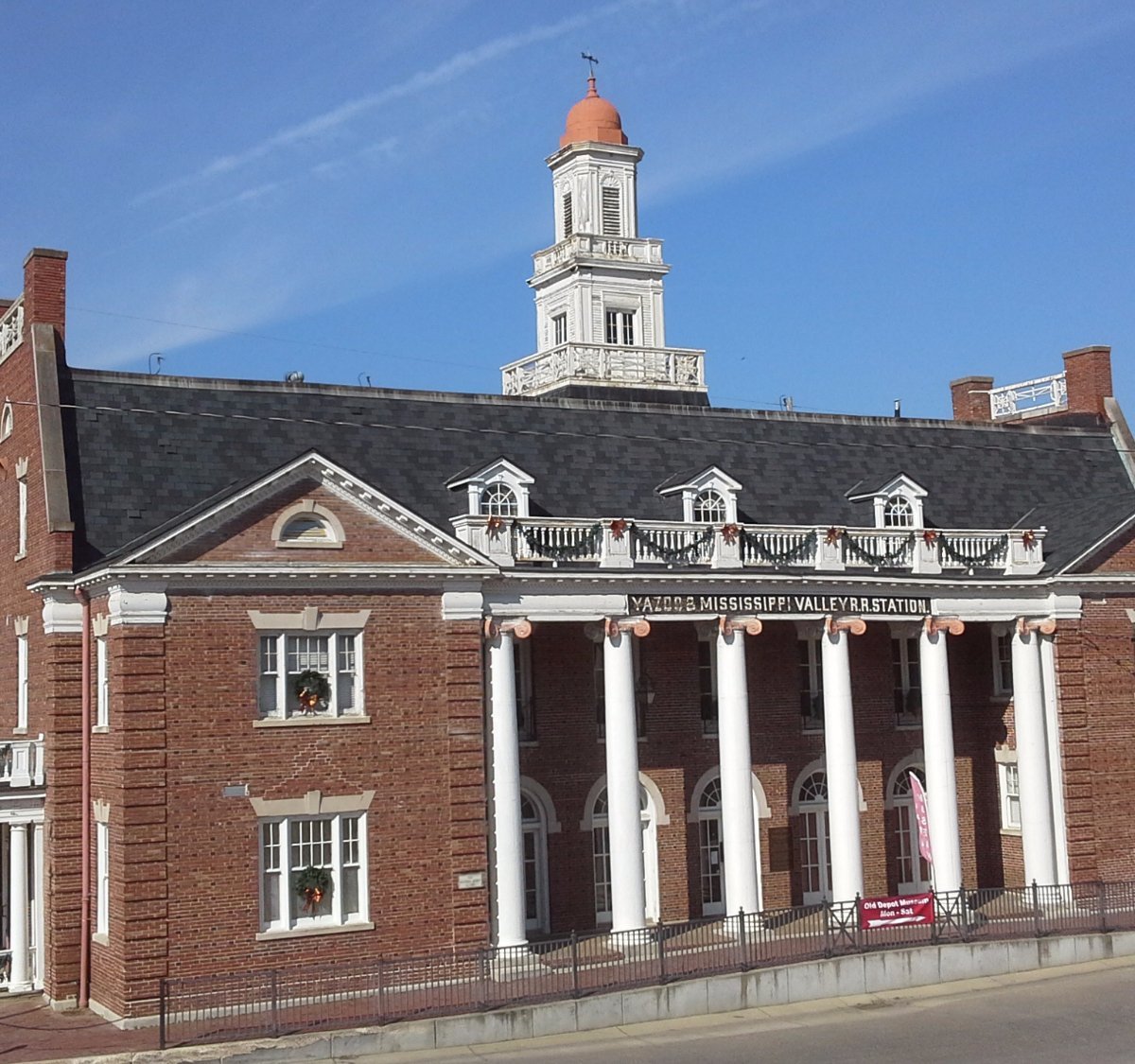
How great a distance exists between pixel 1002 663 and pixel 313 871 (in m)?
18.9

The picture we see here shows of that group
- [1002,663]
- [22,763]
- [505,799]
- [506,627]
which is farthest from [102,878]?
[1002,663]

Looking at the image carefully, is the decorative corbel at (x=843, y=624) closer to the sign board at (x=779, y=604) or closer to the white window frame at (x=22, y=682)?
the sign board at (x=779, y=604)

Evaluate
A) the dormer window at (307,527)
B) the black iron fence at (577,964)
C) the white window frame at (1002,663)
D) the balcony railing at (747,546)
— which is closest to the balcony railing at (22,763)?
the black iron fence at (577,964)

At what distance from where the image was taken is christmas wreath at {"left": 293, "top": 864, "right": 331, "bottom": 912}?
100 ft

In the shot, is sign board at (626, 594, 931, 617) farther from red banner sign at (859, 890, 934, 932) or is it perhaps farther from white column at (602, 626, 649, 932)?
red banner sign at (859, 890, 934, 932)

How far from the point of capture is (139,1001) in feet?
94.7

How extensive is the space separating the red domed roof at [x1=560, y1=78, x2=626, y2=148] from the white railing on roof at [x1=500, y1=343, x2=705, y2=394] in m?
7.62

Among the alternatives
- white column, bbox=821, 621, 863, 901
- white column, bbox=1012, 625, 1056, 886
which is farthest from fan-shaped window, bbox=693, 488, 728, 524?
white column, bbox=1012, 625, 1056, 886

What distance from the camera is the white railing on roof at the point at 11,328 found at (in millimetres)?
35750

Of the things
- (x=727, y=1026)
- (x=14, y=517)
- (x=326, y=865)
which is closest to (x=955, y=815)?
(x=727, y=1026)

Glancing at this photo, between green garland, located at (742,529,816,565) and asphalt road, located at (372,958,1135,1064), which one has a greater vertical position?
green garland, located at (742,529,816,565)

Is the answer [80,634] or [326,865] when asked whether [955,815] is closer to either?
[326,865]

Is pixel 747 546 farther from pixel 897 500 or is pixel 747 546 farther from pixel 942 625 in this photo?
pixel 897 500

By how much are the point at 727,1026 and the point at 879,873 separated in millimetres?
11195
